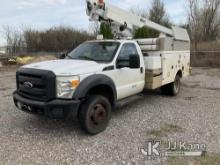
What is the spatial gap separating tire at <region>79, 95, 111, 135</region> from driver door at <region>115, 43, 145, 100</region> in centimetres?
66

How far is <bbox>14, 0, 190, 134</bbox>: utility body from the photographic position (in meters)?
4.43

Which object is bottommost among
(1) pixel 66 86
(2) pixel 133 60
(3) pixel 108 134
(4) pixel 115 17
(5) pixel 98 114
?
(3) pixel 108 134

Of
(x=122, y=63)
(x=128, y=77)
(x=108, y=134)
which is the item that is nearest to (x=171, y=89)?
(x=128, y=77)

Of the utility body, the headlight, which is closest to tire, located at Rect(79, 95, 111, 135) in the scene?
the utility body

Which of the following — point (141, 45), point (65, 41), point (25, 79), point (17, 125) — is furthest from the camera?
point (65, 41)

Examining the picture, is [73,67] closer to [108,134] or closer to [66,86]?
[66,86]

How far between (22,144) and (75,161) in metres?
1.20

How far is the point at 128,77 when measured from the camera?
5.85m

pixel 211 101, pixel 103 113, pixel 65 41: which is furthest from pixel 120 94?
pixel 65 41

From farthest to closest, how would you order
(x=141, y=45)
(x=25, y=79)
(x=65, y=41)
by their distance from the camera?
(x=65, y=41) < (x=141, y=45) < (x=25, y=79)

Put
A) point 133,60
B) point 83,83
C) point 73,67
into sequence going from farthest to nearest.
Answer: point 133,60
point 73,67
point 83,83

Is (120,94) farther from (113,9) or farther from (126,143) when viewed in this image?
(113,9)

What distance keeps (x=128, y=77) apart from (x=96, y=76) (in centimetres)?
125

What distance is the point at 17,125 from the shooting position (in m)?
5.45
